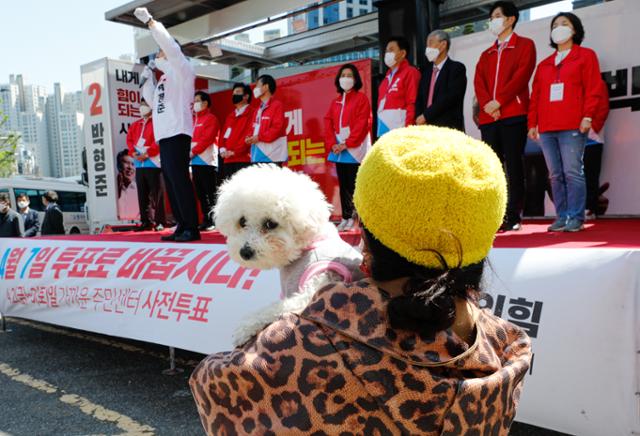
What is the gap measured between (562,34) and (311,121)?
4.06 meters

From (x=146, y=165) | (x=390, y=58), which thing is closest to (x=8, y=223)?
(x=146, y=165)

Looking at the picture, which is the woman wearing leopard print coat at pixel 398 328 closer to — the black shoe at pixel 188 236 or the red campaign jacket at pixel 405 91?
the black shoe at pixel 188 236

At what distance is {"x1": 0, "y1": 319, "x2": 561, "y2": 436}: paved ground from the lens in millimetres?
2994

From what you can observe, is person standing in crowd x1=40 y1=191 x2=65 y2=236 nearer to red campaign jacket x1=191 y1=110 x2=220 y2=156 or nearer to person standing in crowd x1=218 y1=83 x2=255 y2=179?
red campaign jacket x1=191 y1=110 x2=220 y2=156

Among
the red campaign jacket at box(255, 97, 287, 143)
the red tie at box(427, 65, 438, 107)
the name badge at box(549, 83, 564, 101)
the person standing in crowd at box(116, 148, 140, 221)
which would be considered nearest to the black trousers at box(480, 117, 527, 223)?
the name badge at box(549, 83, 564, 101)

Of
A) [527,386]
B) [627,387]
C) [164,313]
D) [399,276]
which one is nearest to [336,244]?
[399,276]

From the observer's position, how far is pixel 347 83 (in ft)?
17.9

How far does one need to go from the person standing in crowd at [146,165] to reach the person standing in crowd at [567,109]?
4814 millimetres

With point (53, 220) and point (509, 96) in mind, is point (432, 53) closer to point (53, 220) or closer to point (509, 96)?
point (509, 96)

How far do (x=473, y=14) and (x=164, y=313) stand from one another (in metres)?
4.88

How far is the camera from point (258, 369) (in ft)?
3.00

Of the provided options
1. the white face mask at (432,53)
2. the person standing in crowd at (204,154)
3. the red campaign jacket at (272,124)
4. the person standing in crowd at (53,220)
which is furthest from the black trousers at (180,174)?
the person standing in crowd at (53,220)

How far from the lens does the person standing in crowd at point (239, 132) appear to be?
21.0ft

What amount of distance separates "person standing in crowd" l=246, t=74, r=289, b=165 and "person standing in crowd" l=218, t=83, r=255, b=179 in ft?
1.05
